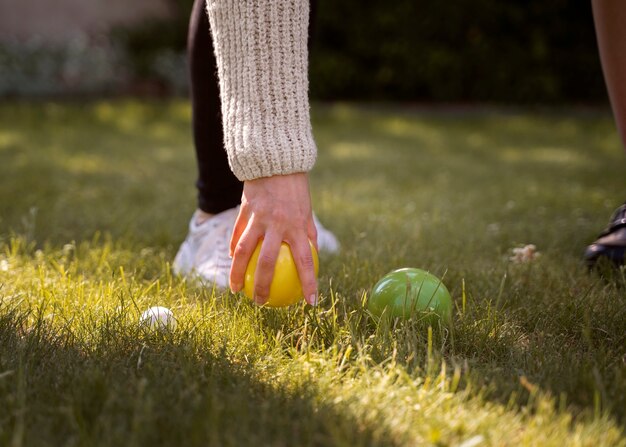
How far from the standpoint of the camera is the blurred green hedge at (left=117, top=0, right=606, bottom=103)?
8.12 m

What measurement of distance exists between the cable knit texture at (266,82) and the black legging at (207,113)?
48cm

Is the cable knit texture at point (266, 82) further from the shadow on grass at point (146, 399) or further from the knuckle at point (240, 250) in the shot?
the shadow on grass at point (146, 399)

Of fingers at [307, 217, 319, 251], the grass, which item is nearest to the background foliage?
the grass

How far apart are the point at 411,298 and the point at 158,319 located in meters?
0.57

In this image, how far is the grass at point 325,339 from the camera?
115 cm

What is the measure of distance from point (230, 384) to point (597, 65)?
325 inches

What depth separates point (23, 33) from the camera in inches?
350

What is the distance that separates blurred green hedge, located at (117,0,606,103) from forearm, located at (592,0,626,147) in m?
6.21

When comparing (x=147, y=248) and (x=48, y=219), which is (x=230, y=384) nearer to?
(x=147, y=248)

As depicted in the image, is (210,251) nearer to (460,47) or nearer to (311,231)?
(311,231)

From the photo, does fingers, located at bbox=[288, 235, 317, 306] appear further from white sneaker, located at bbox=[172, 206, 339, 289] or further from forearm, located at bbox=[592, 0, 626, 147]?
forearm, located at bbox=[592, 0, 626, 147]

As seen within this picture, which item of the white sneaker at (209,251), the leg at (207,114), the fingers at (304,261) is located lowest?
the white sneaker at (209,251)

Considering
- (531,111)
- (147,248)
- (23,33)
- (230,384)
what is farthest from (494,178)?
(23,33)

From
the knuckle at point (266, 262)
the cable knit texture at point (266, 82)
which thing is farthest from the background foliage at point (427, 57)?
the knuckle at point (266, 262)
